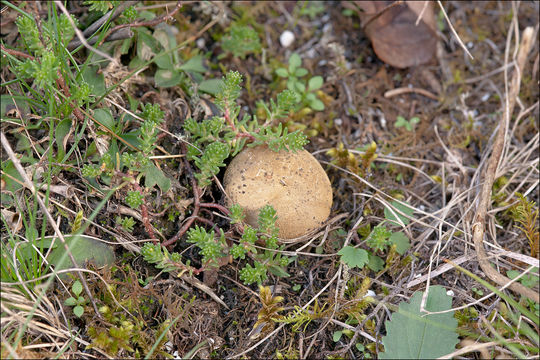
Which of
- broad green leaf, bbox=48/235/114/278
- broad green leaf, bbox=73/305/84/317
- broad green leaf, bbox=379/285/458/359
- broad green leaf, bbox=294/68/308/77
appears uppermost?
broad green leaf, bbox=294/68/308/77

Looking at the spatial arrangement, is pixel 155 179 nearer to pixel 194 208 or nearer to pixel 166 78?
pixel 194 208

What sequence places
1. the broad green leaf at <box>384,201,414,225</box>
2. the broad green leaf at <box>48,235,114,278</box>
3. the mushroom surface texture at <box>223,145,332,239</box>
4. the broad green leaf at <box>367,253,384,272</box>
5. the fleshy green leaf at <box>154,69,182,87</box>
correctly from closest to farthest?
the broad green leaf at <box>48,235,114,278</box>
the mushroom surface texture at <box>223,145,332,239</box>
the broad green leaf at <box>367,253,384,272</box>
the broad green leaf at <box>384,201,414,225</box>
the fleshy green leaf at <box>154,69,182,87</box>

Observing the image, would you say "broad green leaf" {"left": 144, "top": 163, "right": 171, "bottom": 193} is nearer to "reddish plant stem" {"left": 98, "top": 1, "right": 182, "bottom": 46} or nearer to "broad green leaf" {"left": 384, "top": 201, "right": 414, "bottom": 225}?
"reddish plant stem" {"left": 98, "top": 1, "right": 182, "bottom": 46}

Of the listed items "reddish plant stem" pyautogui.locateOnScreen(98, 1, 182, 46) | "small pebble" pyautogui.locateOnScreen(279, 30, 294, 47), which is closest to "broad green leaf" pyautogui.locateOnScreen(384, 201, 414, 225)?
"small pebble" pyautogui.locateOnScreen(279, 30, 294, 47)

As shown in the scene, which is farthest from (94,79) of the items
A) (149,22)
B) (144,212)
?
(144,212)

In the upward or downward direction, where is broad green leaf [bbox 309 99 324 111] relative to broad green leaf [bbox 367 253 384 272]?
upward

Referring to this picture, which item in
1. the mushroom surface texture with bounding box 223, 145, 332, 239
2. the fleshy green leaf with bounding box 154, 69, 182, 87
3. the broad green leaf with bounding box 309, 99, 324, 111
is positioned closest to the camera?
the mushroom surface texture with bounding box 223, 145, 332, 239

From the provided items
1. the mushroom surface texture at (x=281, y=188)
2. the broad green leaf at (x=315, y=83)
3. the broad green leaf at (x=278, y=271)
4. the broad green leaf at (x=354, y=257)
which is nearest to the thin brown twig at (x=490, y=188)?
the broad green leaf at (x=354, y=257)

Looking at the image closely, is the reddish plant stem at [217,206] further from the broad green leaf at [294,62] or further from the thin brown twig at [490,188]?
the thin brown twig at [490,188]
